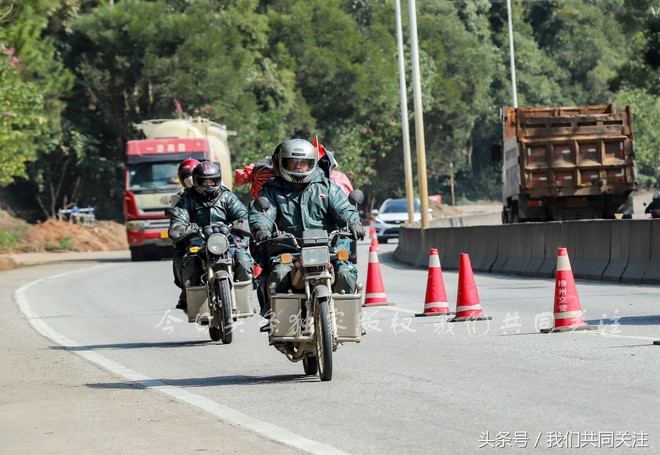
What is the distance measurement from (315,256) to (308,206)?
720 mm

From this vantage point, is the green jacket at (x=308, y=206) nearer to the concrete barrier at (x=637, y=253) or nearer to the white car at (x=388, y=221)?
the concrete barrier at (x=637, y=253)

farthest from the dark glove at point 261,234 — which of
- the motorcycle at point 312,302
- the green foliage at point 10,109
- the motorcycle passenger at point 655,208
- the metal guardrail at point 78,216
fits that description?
the metal guardrail at point 78,216

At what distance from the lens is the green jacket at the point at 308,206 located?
10.9 metres

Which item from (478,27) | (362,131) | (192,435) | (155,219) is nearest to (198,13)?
(362,131)

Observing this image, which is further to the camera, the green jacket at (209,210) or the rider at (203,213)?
the green jacket at (209,210)

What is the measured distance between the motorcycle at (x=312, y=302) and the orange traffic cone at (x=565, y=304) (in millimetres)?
3321

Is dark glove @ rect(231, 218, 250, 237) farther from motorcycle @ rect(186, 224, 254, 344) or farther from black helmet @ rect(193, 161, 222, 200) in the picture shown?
black helmet @ rect(193, 161, 222, 200)

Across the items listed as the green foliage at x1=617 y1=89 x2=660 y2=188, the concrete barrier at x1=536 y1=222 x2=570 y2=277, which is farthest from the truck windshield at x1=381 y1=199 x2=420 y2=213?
the green foliage at x1=617 y1=89 x2=660 y2=188

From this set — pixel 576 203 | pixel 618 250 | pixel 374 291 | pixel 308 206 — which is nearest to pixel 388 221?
pixel 576 203

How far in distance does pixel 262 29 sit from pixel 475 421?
64.7 meters

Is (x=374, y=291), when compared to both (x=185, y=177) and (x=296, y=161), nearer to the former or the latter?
(x=185, y=177)

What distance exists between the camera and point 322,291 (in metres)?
10.3

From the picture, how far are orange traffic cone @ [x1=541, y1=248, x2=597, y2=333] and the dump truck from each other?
1924 cm

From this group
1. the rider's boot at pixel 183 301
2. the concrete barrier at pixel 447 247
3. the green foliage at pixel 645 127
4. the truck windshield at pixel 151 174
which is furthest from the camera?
the green foliage at pixel 645 127
